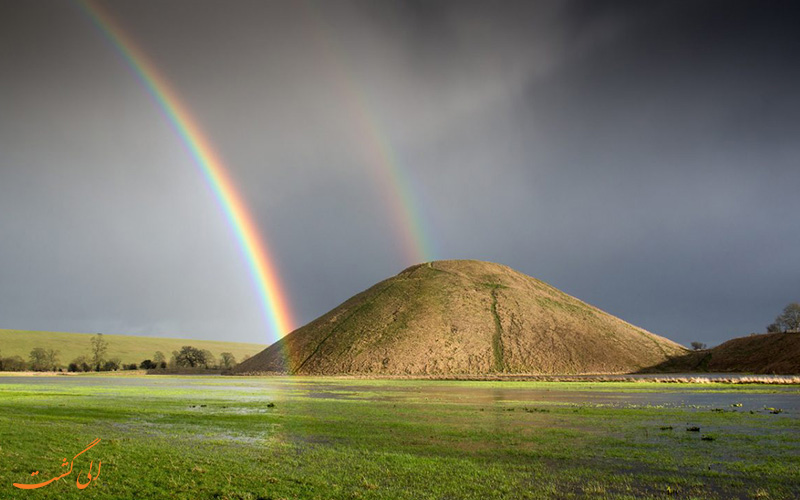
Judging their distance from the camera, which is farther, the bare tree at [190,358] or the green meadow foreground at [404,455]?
the bare tree at [190,358]

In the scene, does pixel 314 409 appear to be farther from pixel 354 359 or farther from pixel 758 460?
pixel 354 359

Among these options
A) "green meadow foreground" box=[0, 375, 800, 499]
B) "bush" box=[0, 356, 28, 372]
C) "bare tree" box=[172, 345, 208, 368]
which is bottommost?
"green meadow foreground" box=[0, 375, 800, 499]

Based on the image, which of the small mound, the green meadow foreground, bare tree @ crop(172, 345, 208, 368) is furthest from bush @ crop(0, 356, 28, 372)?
the small mound

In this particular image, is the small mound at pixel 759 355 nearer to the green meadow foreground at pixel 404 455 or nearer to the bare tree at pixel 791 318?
the bare tree at pixel 791 318

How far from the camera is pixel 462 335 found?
144m

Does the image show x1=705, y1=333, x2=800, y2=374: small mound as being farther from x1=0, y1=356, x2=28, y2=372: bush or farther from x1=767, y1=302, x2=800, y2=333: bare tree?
x1=0, y1=356, x2=28, y2=372: bush

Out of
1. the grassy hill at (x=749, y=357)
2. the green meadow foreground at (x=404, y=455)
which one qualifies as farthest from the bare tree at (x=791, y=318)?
the green meadow foreground at (x=404, y=455)

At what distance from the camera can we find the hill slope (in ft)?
431

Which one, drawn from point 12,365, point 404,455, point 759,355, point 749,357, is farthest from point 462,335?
point 12,365

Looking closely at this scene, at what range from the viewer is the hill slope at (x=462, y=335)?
131 m

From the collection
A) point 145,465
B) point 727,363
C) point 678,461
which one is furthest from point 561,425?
point 727,363

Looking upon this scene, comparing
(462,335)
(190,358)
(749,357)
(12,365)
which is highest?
(462,335)

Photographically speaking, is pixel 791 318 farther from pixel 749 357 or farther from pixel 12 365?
pixel 12 365

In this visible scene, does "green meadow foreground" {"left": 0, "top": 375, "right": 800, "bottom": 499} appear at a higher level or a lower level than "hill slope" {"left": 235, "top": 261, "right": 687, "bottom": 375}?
lower
